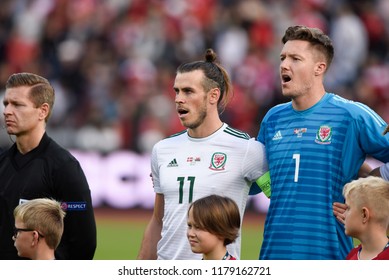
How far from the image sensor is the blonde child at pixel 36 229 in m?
6.32

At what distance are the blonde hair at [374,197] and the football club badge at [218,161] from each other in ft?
3.45

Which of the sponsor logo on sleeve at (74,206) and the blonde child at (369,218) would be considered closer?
the blonde child at (369,218)

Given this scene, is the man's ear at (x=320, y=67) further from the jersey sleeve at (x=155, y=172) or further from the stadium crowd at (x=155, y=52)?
the stadium crowd at (x=155, y=52)

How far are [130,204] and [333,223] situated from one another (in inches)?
413

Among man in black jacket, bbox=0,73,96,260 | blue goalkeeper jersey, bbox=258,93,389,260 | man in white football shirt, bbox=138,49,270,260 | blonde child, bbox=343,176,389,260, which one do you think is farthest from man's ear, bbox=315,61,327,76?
man in black jacket, bbox=0,73,96,260

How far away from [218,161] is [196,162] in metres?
0.15

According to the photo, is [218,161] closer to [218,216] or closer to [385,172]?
[218,216]

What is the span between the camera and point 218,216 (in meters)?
6.11

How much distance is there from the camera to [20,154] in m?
7.03

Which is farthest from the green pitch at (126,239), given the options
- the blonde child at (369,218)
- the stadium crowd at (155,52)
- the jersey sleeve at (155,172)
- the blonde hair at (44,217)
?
the blonde child at (369,218)

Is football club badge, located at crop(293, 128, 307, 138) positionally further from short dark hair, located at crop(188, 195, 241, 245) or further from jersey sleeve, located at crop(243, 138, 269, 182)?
short dark hair, located at crop(188, 195, 241, 245)

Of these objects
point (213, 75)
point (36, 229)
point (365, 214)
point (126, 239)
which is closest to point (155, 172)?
point (213, 75)

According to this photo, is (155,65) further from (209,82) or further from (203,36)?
(209,82)

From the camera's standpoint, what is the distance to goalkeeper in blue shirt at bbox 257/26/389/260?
6.59 meters
